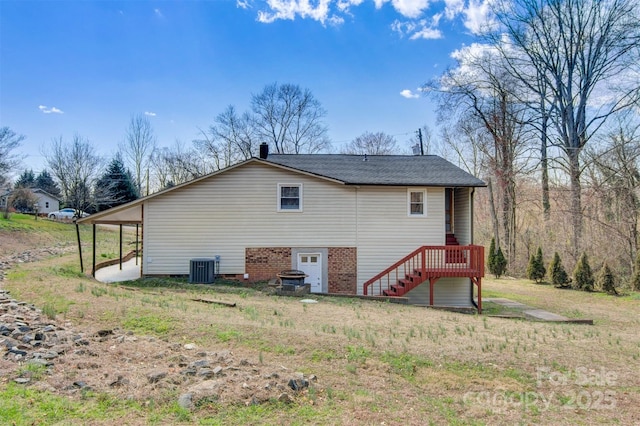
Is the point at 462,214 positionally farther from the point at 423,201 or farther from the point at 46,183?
the point at 46,183

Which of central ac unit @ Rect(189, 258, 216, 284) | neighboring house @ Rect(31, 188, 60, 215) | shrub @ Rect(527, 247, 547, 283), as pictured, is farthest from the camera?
neighboring house @ Rect(31, 188, 60, 215)

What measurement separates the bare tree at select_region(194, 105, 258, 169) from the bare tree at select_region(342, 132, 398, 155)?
9736 mm

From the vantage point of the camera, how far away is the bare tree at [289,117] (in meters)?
35.4

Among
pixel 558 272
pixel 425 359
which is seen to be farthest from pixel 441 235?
pixel 425 359

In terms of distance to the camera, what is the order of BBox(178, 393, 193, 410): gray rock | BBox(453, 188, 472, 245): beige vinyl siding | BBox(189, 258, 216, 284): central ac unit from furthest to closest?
BBox(453, 188, 472, 245): beige vinyl siding → BBox(189, 258, 216, 284): central ac unit → BBox(178, 393, 193, 410): gray rock

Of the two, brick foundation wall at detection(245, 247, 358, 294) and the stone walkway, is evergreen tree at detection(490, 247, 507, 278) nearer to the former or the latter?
the stone walkway

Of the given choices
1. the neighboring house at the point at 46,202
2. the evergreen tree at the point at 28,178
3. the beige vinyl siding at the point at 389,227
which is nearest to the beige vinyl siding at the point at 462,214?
the beige vinyl siding at the point at 389,227

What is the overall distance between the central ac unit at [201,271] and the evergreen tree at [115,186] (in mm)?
28900

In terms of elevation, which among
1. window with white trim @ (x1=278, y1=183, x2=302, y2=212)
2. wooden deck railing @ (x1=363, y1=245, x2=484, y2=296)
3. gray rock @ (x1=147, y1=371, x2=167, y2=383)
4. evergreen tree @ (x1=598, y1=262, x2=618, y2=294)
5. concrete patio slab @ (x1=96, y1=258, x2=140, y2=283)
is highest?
window with white trim @ (x1=278, y1=183, x2=302, y2=212)

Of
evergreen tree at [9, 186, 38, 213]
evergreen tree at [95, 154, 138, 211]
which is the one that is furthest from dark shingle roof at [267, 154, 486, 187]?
evergreen tree at [9, 186, 38, 213]

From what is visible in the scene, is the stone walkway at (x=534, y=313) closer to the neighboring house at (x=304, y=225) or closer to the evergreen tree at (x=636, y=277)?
the neighboring house at (x=304, y=225)

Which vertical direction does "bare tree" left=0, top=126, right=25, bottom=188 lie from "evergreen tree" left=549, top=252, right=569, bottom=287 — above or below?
above

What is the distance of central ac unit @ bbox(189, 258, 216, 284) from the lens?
12.8 m

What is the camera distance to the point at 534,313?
11164 mm
